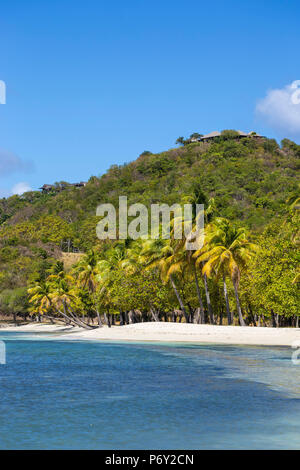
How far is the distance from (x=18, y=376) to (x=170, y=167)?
116 meters

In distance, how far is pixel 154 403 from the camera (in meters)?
14.1

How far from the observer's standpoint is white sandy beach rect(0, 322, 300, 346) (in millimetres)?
31406

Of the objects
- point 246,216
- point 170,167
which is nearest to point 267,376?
point 246,216

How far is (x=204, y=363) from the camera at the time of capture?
2252cm

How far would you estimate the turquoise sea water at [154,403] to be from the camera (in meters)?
10.3

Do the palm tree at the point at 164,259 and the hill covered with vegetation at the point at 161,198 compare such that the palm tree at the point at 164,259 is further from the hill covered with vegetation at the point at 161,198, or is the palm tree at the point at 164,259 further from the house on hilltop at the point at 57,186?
the house on hilltop at the point at 57,186

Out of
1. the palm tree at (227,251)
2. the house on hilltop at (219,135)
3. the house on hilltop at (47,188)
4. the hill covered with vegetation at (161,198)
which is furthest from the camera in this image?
the house on hilltop at (47,188)

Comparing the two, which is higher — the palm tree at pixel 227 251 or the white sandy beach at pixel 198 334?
the palm tree at pixel 227 251

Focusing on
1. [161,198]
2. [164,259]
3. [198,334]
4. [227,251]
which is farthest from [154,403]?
[161,198]

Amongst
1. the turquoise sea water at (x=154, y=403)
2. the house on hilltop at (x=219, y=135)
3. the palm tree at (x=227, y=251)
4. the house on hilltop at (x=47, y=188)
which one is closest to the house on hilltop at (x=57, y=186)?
the house on hilltop at (x=47, y=188)

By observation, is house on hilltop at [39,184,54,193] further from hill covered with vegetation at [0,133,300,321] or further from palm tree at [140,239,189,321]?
palm tree at [140,239,189,321]
